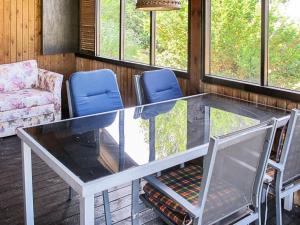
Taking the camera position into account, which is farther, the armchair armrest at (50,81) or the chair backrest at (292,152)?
the armchair armrest at (50,81)

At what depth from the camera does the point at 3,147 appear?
3875 mm

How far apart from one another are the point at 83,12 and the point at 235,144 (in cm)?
419

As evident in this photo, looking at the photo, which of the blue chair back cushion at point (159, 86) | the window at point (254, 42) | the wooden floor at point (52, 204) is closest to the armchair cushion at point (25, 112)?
the wooden floor at point (52, 204)

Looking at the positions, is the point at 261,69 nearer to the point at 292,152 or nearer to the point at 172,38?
the point at 292,152

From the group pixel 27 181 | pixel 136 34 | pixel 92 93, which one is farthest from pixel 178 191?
pixel 136 34

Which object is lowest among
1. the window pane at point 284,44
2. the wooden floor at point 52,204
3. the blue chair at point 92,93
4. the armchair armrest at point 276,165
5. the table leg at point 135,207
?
the wooden floor at point 52,204

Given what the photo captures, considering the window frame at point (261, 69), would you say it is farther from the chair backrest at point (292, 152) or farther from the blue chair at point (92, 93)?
the blue chair at point (92, 93)

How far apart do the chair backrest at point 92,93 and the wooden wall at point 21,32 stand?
→ 261cm

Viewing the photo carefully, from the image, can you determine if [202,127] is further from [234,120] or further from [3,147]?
[3,147]

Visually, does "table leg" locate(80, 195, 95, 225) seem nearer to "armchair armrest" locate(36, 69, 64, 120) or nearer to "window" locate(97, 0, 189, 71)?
"window" locate(97, 0, 189, 71)

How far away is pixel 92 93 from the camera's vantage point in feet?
8.70

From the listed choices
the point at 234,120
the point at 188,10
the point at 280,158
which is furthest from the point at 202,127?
the point at 188,10

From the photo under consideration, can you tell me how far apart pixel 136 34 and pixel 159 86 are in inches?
51.7

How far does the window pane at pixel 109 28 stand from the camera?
449 centimetres
